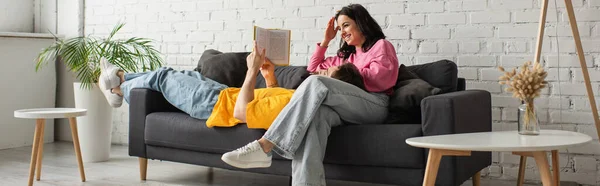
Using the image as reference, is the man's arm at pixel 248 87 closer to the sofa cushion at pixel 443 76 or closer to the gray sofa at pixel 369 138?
the gray sofa at pixel 369 138

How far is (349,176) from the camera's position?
299 cm

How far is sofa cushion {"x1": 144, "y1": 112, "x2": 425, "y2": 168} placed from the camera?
2.82 meters

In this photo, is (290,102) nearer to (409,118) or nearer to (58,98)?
(409,118)

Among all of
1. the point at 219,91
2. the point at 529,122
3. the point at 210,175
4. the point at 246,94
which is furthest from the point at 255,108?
the point at 529,122

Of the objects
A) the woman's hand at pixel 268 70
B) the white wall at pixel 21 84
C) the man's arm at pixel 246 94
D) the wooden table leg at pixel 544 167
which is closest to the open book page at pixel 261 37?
the man's arm at pixel 246 94

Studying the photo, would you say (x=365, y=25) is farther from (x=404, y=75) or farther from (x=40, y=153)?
(x=40, y=153)

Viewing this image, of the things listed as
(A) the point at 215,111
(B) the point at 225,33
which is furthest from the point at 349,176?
(B) the point at 225,33

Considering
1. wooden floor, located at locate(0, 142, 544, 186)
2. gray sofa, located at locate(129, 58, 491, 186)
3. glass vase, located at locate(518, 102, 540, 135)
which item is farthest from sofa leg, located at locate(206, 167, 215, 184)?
glass vase, located at locate(518, 102, 540, 135)

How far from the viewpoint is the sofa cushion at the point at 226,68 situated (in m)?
3.91

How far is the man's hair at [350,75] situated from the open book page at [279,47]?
0.37m

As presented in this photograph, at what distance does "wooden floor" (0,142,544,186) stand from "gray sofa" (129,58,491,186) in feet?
0.61

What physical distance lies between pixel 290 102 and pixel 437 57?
1.29 m

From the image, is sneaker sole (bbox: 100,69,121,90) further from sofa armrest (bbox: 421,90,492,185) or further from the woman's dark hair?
sofa armrest (bbox: 421,90,492,185)

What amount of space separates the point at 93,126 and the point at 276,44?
5.64 ft
